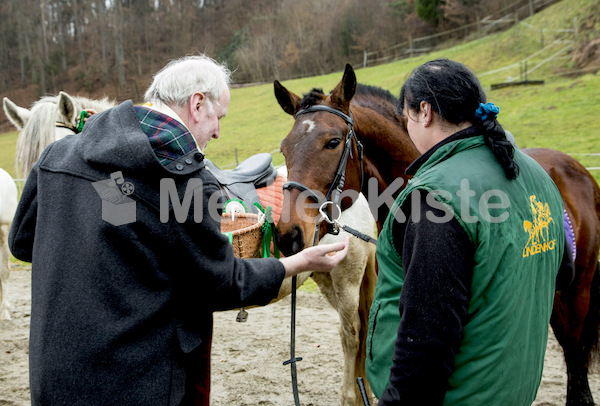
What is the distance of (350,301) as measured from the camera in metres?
3.45

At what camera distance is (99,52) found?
43.9 metres

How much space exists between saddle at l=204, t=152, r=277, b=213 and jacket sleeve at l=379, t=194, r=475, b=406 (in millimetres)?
2178

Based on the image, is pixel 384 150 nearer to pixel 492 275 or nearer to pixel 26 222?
pixel 492 275

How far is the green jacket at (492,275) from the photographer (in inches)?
47.9

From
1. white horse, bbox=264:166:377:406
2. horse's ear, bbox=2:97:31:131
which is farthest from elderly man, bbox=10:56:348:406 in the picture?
horse's ear, bbox=2:97:31:131

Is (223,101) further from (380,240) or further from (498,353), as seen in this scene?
(498,353)

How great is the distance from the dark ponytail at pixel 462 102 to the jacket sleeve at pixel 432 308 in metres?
0.31

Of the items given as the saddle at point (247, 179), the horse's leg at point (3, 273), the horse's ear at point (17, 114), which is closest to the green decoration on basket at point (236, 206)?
the saddle at point (247, 179)

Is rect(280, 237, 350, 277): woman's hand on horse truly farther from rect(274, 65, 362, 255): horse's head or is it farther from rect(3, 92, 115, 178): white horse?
rect(3, 92, 115, 178): white horse

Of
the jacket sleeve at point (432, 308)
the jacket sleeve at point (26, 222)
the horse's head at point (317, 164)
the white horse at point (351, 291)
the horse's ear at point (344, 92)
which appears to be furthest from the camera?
the white horse at point (351, 291)

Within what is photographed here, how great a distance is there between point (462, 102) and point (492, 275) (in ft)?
1.74

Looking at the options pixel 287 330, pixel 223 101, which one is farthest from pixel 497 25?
pixel 223 101

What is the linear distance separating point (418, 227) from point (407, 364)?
0.38 m

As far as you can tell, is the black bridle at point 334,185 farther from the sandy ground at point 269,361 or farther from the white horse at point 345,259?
the sandy ground at point 269,361
